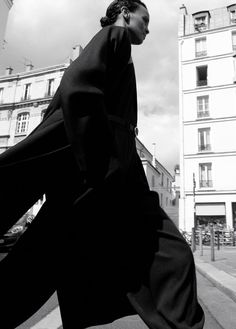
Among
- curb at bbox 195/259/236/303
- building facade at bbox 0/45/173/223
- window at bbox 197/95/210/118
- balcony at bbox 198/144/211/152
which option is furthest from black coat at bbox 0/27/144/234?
building facade at bbox 0/45/173/223

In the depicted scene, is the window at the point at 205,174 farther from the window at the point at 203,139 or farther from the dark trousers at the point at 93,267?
the dark trousers at the point at 93,267

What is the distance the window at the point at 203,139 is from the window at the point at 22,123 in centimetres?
1662

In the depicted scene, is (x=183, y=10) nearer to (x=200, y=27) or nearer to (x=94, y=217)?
(x=200, y=27)

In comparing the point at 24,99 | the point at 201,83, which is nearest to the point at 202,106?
the point at 201,83

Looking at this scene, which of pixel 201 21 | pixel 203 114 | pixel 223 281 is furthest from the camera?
pixel 201 21

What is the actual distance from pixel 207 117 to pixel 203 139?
6.15 feet

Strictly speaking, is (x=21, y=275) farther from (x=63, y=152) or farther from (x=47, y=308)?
(x=47, y=308)

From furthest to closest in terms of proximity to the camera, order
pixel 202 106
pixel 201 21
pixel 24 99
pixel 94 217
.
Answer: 1. pixel 24 99
2. pixel 201 21
3. pixel 202 106
4. pixel 94 217

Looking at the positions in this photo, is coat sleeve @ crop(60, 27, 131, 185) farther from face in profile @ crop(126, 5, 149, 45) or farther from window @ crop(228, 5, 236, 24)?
window @ crop(228, 5, 236, 24)

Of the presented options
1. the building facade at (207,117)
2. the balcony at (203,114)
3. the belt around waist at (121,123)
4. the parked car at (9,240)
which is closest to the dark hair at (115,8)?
the belt around waist at (121,123)

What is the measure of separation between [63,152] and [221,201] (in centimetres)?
2633

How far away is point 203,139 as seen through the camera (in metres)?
29.1

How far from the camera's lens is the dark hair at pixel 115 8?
2.02 meters

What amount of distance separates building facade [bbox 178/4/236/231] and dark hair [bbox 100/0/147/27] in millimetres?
25262
